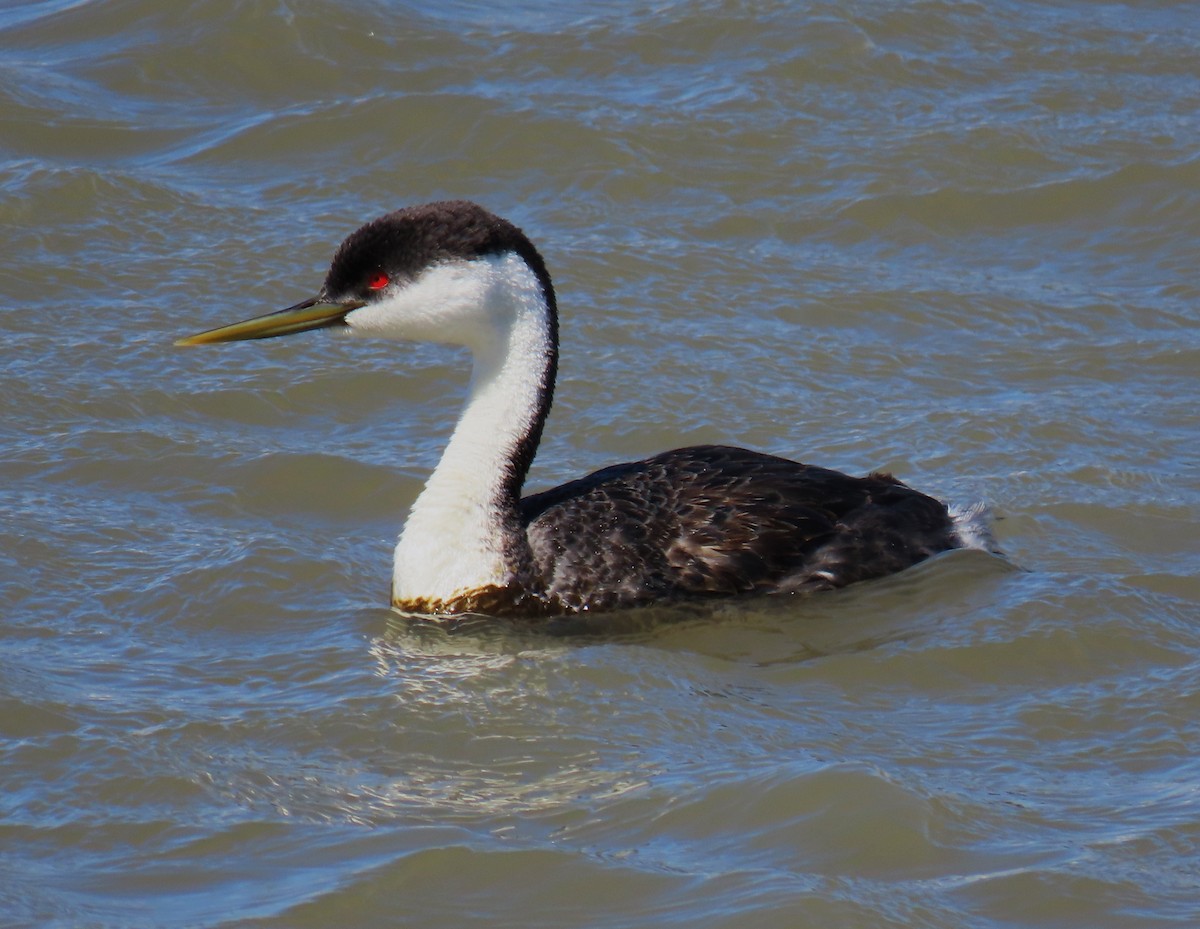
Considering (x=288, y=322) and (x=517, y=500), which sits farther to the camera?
(x=517, y=500)

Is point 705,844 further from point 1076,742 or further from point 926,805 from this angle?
point 1076,742

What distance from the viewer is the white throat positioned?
6645 millimetres

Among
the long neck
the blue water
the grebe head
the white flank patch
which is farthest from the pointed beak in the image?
the white flank patch

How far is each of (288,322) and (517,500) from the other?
3.24ft

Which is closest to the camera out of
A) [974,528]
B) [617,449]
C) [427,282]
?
[427,282]

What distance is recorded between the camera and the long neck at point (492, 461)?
6.66 meters

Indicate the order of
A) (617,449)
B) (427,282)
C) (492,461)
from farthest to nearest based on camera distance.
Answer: (617,449)
(492,461)
(427,282)

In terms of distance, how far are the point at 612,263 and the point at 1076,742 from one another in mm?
4356

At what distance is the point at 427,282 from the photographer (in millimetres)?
6629

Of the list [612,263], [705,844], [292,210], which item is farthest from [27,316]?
[705,844]

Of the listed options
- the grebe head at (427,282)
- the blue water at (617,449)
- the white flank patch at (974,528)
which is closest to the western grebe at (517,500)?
the grebe head at (427,282)

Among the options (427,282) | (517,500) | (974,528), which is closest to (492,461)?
(517,500)

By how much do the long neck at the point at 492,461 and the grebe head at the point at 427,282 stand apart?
1 centimetres

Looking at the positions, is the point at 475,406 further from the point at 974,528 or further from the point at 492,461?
the point at 974,528
